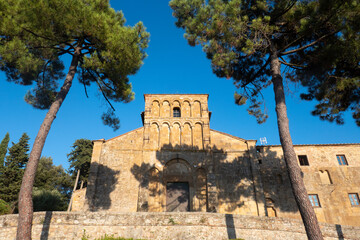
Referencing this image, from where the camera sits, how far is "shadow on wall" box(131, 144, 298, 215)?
16.9m

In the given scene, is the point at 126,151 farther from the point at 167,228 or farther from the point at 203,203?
the point at 167,228

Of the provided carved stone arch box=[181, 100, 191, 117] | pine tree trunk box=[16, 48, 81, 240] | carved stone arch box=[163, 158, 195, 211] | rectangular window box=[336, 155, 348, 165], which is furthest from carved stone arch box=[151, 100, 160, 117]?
rectangular window box=[336, 155, 348, 165]

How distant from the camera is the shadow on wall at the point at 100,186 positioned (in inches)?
645

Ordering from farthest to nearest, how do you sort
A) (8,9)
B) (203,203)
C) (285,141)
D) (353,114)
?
(203,203) → (353,114) → (8,9) → (285,141)

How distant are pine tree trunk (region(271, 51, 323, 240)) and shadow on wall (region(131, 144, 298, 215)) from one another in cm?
925

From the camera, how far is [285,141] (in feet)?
28.5

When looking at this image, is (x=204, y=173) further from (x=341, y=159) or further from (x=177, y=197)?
(x=341, y=159)

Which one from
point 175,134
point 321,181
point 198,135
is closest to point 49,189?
point 175,134

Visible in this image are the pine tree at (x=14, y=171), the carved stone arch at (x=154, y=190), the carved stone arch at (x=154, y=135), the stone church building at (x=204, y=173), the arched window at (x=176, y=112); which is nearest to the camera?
the carved stone arch at (x=154, y=190)

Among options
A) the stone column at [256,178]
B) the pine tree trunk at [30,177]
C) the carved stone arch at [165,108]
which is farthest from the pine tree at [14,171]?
the stone column at [256,178]

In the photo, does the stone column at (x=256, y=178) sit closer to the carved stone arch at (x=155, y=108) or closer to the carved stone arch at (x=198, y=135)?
the carved stone arch at (x=198, y=135)

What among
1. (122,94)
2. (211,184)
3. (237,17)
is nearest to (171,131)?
(211,184)

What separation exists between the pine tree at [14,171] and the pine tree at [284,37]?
2759 cm

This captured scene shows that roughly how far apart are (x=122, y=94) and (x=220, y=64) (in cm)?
593
